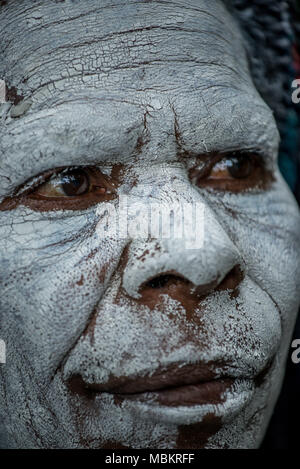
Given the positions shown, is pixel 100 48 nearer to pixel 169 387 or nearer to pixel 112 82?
pixel 112 82

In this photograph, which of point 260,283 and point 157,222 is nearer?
point 157,222

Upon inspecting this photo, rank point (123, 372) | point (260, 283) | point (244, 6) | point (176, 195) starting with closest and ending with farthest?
1. point (123, 372)
2. point (176, 195)
3. point (260, 283)
4. point (244, 6)

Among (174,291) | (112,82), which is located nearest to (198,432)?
(174,291)

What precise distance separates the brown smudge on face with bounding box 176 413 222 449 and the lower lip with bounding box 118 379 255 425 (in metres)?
0.01

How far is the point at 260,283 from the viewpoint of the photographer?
4.88 ft

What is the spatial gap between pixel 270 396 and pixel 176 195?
1.99 ft

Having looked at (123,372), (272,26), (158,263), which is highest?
(272,26)

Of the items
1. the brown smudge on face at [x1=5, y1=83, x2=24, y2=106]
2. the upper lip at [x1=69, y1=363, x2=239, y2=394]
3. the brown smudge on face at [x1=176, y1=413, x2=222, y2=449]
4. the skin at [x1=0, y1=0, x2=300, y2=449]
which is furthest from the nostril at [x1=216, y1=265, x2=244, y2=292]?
the brown smudge on face at [x1=5, y1=83, x2=24, y2=106]

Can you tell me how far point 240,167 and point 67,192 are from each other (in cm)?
49

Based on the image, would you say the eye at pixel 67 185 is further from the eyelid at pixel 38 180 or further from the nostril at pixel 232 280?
the nostril at pixel 232 280

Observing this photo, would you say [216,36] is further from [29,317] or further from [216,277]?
[29,317]

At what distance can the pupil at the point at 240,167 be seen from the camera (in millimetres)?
1572

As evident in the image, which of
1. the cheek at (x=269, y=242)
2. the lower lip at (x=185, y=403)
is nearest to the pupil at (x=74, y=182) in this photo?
the cheek at (x=269, y=242)
